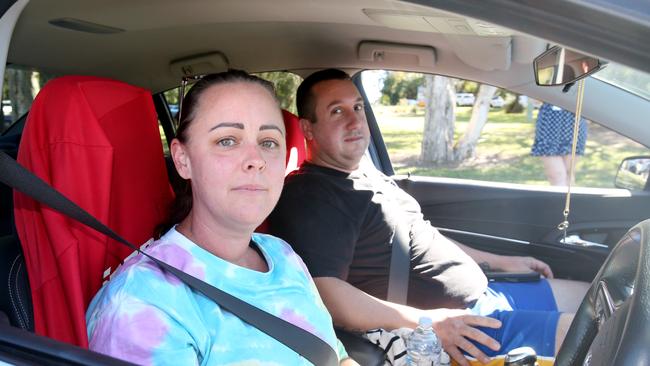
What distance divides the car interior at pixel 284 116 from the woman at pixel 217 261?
6.4 inches

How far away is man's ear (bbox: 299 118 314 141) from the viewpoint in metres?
2.80

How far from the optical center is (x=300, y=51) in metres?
3.00

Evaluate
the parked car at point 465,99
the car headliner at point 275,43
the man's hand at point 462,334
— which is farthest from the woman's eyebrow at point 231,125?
the parked car at point 465,99

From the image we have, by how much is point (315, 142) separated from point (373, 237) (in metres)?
0.51

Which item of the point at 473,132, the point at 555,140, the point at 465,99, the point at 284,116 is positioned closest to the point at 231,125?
the point at 284,116

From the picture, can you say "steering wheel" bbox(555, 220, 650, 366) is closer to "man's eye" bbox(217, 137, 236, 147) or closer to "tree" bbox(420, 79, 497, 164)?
"man's eye" bbox(217, 137, 236, 147)

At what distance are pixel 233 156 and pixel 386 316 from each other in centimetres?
100

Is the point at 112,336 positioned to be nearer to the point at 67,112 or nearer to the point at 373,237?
the point at 67,112

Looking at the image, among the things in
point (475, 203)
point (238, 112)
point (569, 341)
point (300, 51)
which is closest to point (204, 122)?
point (238, 112)

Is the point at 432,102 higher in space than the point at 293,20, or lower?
lower

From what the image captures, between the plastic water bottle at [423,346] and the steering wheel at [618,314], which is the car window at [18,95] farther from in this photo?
the steering wheel at [618,314]

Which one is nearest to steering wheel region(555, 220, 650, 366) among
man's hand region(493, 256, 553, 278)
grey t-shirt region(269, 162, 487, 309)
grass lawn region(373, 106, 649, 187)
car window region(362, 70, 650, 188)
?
grey t-shirt region(269, 162, 487, 309)

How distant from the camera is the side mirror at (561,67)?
4.66 ft

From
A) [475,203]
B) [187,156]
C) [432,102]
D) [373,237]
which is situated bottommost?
[432,102]
